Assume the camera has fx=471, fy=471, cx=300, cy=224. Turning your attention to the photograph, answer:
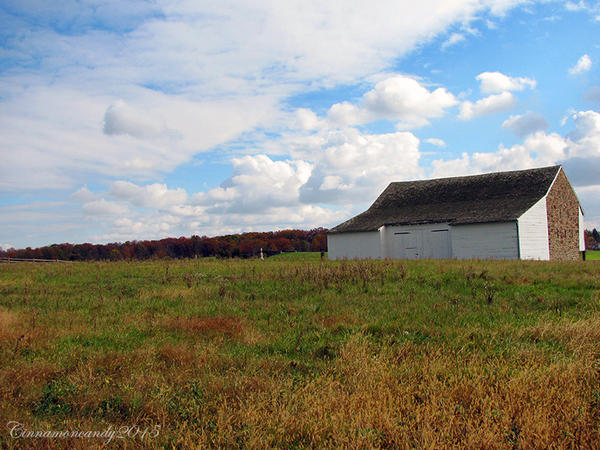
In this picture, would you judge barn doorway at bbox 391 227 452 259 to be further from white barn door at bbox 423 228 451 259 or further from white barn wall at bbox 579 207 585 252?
white barn wall at bbox 579 207 585 252

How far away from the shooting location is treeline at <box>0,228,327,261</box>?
52031 millimetres

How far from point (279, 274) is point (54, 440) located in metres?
11.4

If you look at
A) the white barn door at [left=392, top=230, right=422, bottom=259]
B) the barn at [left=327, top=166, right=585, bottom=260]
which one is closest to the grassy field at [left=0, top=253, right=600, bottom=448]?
the barn at [left=327, top=166, right=585, bottom=260]

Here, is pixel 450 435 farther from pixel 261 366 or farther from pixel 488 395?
pixel 261 366

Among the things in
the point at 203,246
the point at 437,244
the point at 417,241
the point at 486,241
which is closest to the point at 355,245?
the point at 417,241

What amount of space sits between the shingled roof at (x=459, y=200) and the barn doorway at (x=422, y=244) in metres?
0.77

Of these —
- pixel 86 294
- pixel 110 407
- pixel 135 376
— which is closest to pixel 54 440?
pixel 110 407

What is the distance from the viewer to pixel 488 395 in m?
5.57

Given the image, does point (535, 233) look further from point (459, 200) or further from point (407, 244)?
point (407, 244)

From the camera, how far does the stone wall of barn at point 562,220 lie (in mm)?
31938

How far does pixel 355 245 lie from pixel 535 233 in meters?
12.1

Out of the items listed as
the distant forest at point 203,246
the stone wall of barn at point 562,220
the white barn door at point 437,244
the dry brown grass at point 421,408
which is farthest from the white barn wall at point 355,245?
the dry brown grass at point 421,408

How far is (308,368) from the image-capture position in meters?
6.70

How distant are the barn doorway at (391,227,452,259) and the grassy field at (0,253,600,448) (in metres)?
19.4
